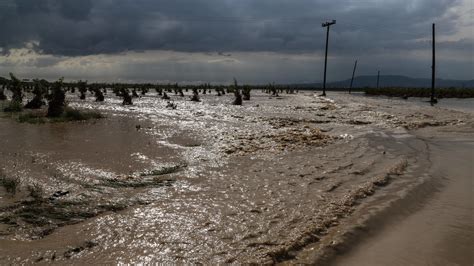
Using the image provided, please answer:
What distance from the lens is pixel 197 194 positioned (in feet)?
18.8

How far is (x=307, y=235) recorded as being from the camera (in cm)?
435

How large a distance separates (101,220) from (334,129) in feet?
35.3

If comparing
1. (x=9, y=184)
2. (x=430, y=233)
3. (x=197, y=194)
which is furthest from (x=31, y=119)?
(x=430, y=233)

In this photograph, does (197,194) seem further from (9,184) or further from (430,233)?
(430,233)

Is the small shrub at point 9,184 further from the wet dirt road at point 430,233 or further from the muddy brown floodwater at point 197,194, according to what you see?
the wet dirt road at point 430,233

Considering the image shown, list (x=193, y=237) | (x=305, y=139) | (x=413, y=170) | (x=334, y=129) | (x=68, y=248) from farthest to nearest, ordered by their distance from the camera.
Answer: (x=334, y=129) → (x=305, y=139) → (x=413, y=170) → (x=193, y=237) → (x=68, y=248)

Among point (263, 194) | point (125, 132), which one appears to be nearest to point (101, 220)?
point (263, 194)

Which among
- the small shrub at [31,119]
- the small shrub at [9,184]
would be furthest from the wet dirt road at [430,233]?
the small shrub at [31,119]

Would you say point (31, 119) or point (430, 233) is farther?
point (31, 119)

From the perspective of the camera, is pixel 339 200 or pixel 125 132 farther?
pixel 125 132

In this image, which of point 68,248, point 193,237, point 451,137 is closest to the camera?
point 68,248

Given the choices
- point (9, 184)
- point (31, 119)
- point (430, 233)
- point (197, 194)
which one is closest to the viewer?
point (430, 233)

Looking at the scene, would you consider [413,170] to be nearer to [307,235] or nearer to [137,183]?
[307,235]

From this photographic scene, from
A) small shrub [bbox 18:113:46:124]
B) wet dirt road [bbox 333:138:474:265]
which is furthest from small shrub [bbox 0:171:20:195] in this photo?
small shrub [bbox 18:113:46:124]
